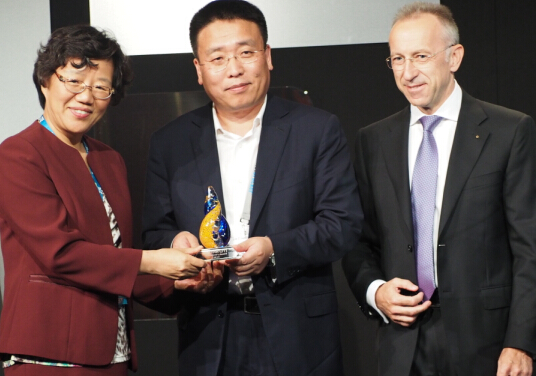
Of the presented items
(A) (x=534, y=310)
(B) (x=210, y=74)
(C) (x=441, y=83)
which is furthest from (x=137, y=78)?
(A) (x=534, y=310)

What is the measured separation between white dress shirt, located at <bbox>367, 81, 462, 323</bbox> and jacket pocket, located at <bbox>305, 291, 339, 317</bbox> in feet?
0.49

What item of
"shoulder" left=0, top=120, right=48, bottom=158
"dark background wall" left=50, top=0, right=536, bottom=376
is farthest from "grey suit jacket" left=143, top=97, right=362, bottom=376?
"dark background wall" left=50, top=0, right=536, bottom=376

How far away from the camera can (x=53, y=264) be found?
2021 mm

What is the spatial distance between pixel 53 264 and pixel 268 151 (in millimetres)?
834

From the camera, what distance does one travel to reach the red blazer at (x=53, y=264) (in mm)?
2021

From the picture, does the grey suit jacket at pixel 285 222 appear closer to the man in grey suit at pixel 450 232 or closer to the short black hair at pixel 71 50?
the man in grey suit at pixel 450 232

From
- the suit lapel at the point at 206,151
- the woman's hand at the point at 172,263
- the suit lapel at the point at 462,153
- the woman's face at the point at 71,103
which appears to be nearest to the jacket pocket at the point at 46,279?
the woman's hand at the point at 172,263

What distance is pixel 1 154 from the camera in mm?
2109

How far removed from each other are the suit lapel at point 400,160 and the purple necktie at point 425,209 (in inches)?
1.4

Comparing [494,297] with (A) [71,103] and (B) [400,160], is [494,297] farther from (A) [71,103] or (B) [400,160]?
(A) [71,103]

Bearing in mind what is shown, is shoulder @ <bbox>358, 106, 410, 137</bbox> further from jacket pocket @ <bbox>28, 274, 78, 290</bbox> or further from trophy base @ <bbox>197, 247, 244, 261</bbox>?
jacket pocket @ <bbox>28, 274, 78, 290</bbox>

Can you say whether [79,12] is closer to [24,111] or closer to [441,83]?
[24,111]

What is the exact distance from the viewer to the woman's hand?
2.15 metres

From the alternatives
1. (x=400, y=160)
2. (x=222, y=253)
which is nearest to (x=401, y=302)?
(x=400, y=160)
